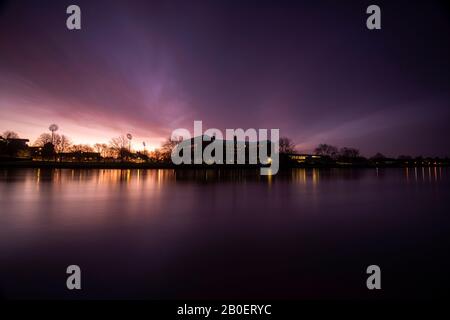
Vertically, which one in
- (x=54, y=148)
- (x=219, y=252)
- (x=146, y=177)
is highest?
(x=54, y=148)

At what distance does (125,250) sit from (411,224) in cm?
1228

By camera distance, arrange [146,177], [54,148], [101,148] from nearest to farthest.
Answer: [146,177], [54,148], [101,148]

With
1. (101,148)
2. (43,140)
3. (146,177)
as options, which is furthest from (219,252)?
(101,148)

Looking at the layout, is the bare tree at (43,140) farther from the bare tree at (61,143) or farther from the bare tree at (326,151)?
the bare tree at (326,151)

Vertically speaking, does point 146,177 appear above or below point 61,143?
below

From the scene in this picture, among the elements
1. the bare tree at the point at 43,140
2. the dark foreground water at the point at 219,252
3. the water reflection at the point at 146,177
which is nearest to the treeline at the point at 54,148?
the bare tree at the point at 43,140

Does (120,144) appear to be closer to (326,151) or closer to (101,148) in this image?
(101,148)

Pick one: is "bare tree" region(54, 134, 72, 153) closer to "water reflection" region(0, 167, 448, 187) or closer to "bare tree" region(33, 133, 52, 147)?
"bare tree" region(33, 133, 52, 147)

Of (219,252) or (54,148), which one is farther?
(54,148)

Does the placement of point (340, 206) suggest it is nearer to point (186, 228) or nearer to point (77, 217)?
point (186, 228)

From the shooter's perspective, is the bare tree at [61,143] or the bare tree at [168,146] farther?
the bare tree at [168,146]

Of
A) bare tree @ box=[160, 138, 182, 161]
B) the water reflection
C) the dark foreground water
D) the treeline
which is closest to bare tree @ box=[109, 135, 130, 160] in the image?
the treeline

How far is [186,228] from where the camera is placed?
9.33m
